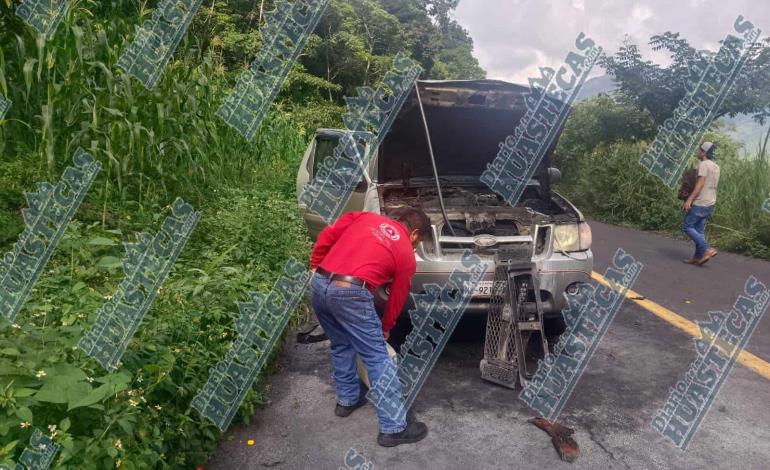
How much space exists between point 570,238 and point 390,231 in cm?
201

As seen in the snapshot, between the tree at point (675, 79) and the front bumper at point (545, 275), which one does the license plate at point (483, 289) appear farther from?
the tree at point (675, 79)

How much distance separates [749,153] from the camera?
11672mm

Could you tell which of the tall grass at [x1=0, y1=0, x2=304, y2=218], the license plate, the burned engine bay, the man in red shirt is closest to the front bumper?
the license plate

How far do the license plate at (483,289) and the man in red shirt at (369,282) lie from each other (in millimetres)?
1052

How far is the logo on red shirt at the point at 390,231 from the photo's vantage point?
10.9 feet

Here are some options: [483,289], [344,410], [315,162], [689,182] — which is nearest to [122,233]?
[344,410]

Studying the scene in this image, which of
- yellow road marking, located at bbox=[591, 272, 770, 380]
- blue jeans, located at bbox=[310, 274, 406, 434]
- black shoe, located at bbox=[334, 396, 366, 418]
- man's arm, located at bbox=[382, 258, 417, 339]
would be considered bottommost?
black shoe, located at bbox=[334, 396, 366, 418]

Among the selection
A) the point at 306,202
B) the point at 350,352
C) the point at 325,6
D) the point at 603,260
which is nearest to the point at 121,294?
the point at 350,352

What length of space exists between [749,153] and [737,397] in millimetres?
9630

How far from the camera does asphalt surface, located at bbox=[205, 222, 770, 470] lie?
312cm

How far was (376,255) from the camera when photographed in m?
3.27

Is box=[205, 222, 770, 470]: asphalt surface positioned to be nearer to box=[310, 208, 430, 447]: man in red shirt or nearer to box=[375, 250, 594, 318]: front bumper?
box=[310, 208, 430, 447]: man in red shirt

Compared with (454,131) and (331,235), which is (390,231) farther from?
(454,131)

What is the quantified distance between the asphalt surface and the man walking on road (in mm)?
2961
